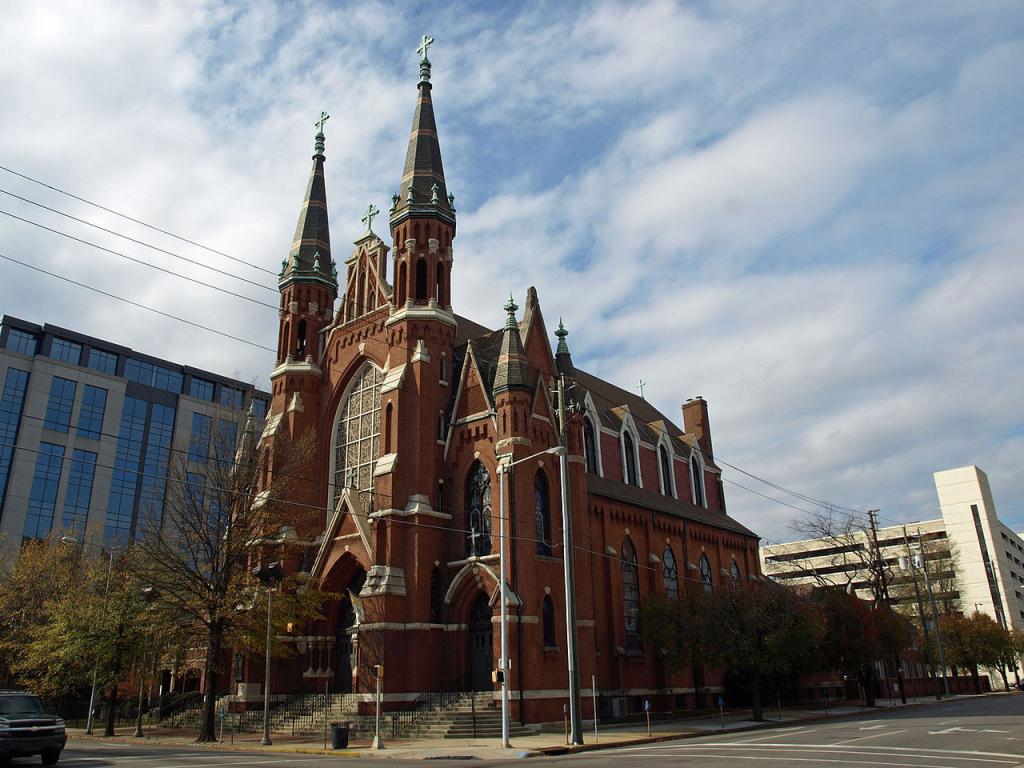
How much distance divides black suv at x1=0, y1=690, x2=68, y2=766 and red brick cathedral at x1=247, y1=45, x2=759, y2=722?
13.8m

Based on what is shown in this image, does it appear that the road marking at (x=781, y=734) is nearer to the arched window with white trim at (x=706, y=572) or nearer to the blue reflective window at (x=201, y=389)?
the arched window with white trim at (x=706, y=572)

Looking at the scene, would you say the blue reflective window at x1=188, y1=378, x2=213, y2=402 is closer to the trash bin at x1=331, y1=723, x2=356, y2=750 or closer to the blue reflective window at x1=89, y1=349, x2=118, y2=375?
the blue reflective window at x1=89, y1=349, x2=118, y2=375

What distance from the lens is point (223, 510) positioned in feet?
106

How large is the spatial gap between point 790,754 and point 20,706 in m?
18.1

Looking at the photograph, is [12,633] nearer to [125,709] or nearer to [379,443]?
[125,709]

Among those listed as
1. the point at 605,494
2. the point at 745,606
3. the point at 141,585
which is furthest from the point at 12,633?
the point at 745,606

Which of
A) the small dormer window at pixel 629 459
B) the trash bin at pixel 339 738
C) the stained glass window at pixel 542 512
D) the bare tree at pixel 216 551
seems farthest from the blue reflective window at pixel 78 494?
the trash bin at pixel 339 738

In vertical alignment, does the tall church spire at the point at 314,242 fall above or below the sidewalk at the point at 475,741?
above

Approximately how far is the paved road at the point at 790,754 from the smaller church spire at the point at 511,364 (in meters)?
15.2

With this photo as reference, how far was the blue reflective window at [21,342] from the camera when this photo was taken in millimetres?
74188

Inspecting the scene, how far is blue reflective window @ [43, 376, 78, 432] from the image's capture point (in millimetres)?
74750

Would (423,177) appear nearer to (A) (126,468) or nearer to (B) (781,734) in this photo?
(B) (781,734)

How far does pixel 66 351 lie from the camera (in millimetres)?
78375

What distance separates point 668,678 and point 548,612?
11.5 meters
